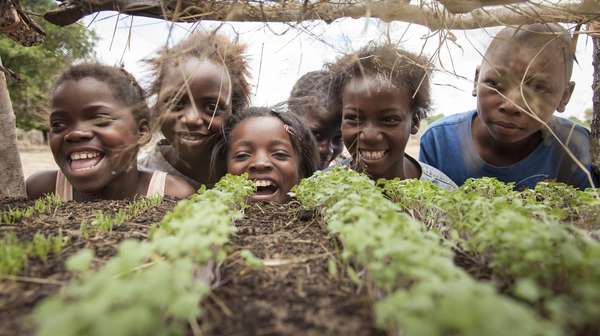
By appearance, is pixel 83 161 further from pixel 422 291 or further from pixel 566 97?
pixel 566 97

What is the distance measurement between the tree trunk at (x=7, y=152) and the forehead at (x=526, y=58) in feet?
14.9

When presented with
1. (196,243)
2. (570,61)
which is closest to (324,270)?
(196,243)

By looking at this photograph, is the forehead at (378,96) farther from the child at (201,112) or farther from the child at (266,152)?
the child at (201,112)

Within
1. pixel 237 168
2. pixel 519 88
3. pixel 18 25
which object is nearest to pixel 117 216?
pixel 237 168

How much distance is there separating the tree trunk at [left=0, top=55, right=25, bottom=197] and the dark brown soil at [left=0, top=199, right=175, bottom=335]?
0.50 m

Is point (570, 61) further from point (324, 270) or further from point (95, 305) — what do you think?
point (95, 305)

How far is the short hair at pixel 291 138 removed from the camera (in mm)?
4266

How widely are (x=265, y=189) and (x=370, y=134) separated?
119cm

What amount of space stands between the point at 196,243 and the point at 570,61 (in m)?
4.10

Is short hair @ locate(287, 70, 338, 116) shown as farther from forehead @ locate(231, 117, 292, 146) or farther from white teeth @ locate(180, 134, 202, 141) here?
white teeth @ locate(180, 134, 202, 141)

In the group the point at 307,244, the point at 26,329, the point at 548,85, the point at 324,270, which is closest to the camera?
the point at 26,329

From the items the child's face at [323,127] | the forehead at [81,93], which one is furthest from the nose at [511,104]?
the forehead at [81,93]

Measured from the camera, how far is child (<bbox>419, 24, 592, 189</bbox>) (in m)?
3.59

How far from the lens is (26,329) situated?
1.27 m
